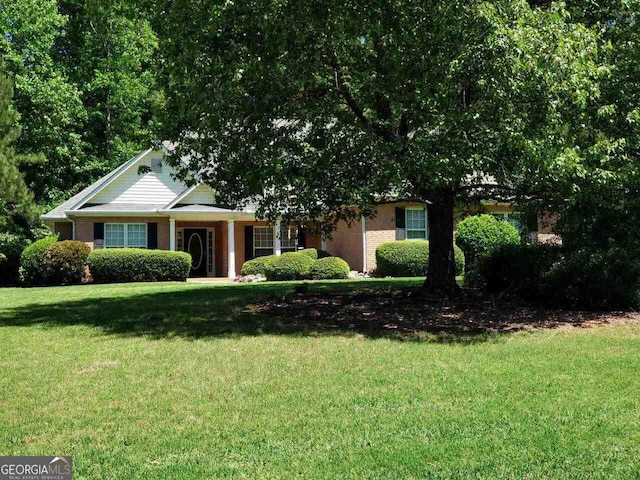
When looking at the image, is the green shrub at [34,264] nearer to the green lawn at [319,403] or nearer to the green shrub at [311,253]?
the green shrub at [311,253]

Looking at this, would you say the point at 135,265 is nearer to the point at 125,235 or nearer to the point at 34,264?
the point at 125,235

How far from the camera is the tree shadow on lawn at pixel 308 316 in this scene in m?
10.1

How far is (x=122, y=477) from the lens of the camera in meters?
4.09

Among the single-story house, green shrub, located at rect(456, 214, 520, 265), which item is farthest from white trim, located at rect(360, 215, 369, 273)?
green shrub, located at rect(456, 214, 520, 265)

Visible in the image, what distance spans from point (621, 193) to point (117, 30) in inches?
1278

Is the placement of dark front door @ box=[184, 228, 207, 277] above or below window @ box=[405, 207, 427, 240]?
below

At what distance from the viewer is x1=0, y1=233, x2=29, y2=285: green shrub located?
25.0 metres

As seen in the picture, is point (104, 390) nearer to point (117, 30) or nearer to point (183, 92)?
point (183, 92)

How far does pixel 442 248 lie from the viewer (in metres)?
13.1

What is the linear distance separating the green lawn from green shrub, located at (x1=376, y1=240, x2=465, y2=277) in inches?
465

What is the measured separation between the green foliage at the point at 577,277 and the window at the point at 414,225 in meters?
10.2

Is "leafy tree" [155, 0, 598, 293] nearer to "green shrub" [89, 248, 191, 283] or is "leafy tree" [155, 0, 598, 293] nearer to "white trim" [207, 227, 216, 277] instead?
"green shrub" [89, 248, 191, 283]

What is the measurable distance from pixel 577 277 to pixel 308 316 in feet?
17.4

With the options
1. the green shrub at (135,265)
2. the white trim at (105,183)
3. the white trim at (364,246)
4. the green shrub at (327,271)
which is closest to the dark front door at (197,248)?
the white trim at (105,183)
